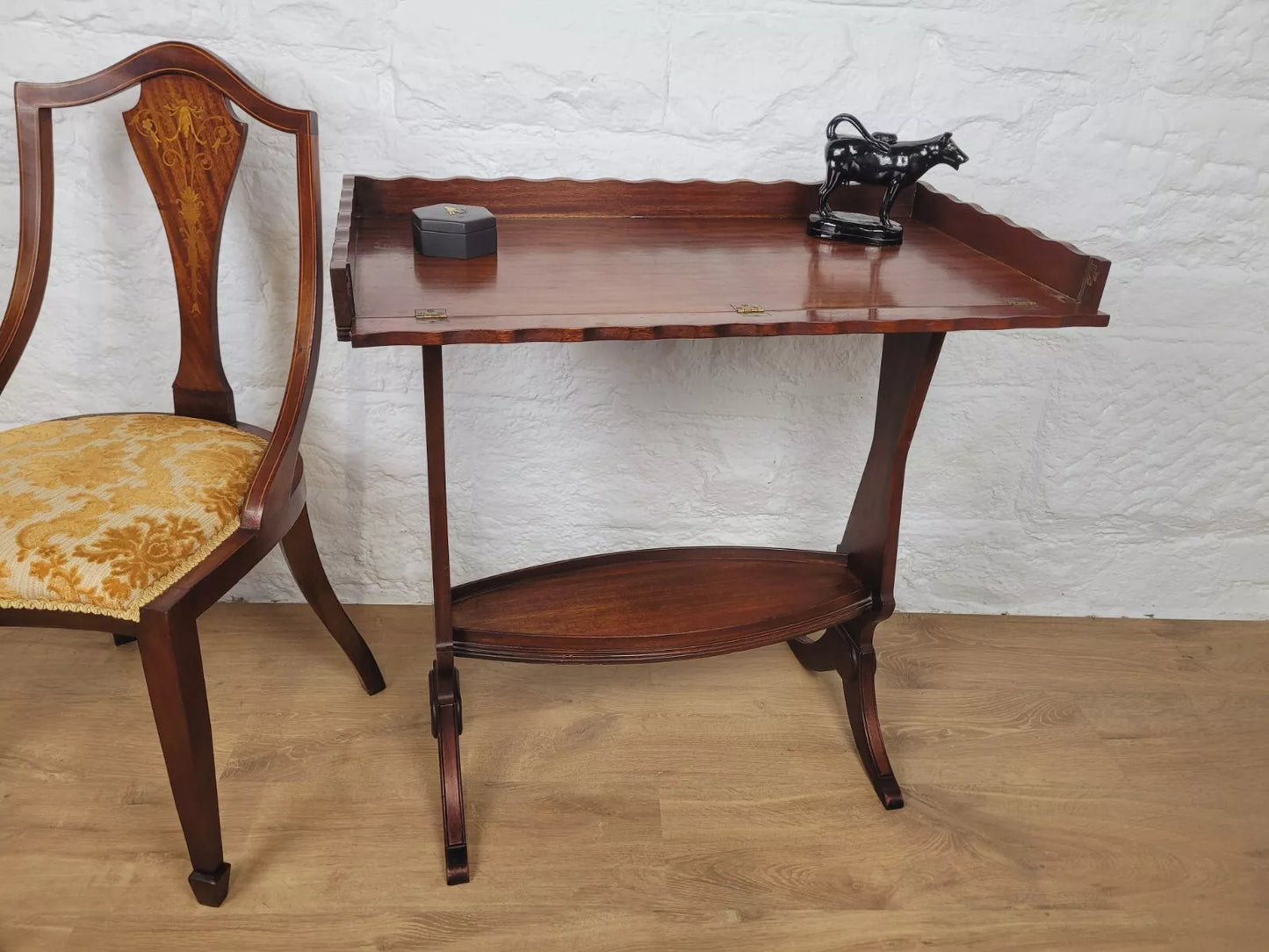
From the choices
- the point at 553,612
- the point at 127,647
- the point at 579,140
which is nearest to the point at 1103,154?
the point at 579,140

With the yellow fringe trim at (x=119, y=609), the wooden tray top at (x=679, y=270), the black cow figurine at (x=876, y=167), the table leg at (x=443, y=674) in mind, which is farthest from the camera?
the black cow figurine at (x=876, y=167)

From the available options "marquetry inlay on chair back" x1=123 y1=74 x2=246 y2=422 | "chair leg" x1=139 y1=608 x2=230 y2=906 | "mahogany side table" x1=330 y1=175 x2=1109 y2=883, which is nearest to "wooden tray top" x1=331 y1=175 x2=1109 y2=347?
"mahogany side table" x1=330 y1=175 x2=1109 y2=883

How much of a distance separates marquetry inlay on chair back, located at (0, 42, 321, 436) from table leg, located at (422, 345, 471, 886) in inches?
9.7

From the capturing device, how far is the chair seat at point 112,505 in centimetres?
137

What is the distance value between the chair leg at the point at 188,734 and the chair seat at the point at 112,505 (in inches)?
2.1

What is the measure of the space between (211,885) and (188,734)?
26cm

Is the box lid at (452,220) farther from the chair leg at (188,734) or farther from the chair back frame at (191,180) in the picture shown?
Result: the chair leg at (188,734)

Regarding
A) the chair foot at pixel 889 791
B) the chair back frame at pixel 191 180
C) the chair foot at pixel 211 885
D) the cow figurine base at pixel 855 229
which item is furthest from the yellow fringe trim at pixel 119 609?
the chair foot at pixel 889 791

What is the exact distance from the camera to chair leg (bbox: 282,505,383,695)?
1.83 meters

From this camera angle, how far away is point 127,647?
2.10 meters

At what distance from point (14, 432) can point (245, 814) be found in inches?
29.0

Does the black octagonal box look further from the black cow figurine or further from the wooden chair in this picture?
the black cow figurine

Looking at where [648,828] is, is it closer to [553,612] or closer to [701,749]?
[701,749]

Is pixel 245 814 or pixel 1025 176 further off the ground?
pixel 1025 176
